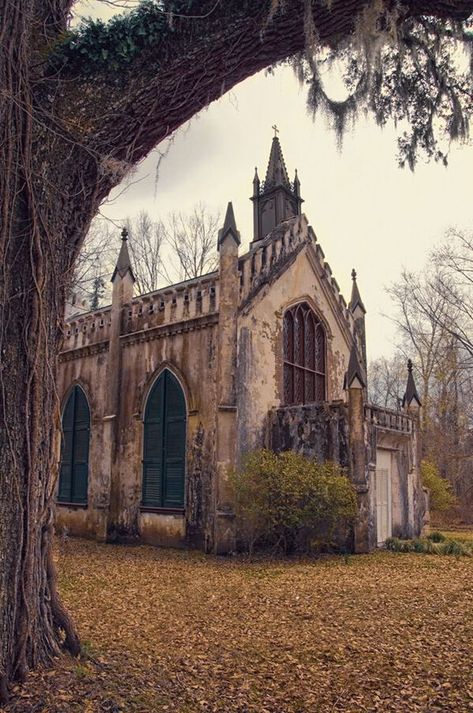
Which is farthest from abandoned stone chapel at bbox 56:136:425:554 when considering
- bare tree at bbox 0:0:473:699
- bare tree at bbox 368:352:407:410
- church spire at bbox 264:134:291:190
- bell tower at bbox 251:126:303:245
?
bare tree at bbox 368:352:407:410

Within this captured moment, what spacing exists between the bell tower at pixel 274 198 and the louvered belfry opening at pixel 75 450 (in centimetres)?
793

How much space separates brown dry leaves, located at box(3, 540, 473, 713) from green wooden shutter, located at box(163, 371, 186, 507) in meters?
3.61

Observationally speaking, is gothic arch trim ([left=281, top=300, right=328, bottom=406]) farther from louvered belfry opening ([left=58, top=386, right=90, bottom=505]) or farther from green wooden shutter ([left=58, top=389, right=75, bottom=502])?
green wooden shutter ([left=58, top=389, right=75, bottom=502])

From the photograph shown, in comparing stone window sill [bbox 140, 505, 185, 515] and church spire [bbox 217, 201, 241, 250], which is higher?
church spire [bbox 217, 201, 241, 250]

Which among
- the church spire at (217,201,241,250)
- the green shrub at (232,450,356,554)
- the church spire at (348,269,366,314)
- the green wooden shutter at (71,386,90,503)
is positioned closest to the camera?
the green shrub at (232,450,356,554)

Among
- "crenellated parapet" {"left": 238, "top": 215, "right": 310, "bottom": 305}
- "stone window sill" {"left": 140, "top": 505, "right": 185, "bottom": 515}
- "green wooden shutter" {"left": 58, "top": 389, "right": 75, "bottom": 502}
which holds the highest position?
"crenellated parapet" {"left": 238, "top": 215, "right": 310, "bottom": 305}

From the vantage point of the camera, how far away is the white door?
45.8 ft

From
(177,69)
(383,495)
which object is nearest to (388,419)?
(383,495)

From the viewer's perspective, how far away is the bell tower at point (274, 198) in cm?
1922

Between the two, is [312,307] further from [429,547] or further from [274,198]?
[429,547]

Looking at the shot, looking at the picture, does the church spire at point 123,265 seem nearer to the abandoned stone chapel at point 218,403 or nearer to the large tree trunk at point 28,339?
the abandoned stone chapel at point 218,403

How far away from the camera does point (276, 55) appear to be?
4.79 metres

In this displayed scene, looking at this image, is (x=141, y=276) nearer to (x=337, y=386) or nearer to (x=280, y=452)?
(x=337, y=386)

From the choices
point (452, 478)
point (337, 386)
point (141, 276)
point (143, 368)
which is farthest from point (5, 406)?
point (141, 276)
